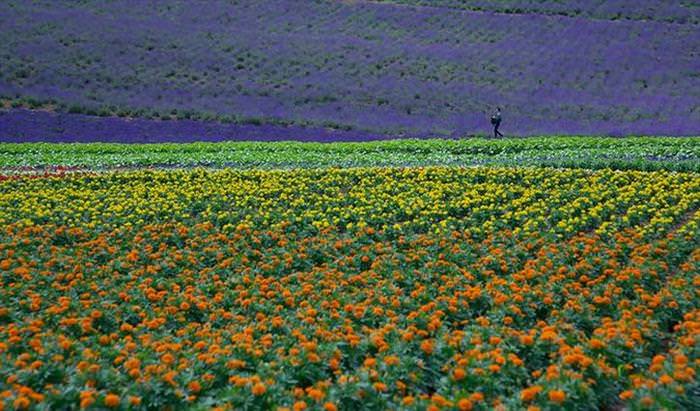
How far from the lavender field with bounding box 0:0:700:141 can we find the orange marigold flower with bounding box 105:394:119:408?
21683mm

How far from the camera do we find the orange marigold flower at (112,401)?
22.0 ft

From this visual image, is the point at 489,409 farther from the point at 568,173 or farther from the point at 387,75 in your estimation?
the point at 387,75

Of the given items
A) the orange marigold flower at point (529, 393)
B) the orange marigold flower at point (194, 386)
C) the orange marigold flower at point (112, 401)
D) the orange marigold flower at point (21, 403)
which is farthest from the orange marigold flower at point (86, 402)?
the orange marigold flower at point (529, 393)

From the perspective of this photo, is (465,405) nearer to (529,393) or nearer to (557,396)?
(529,393)

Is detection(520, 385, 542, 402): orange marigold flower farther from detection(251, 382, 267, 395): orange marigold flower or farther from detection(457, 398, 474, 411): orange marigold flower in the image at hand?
detection(251, 382, 267, 395): orange marigold flower

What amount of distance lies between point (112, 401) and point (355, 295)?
373cm

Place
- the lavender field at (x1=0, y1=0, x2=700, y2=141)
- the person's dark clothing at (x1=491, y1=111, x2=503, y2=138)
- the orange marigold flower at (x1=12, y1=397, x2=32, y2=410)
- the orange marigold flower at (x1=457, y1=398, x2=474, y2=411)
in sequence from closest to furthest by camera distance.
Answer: the orange marigold flower at (x1=12, y1=397, x2=32, y2=410) < the orange marigold flower at (x1=457, y1=398, x2=474, y2=411) < the person's dark clothing at (x1=491, y1=111, x2=503, y2=138) < the lavender field at (x1=0, y1=0, x2=700, y2=141)

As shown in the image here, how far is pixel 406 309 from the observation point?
30.7 ft

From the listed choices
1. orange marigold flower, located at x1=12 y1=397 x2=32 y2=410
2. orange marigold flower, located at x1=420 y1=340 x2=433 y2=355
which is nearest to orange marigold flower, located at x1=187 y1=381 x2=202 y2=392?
orange marigold flower, located at x1=12 y1=397 x2=32 y2=410

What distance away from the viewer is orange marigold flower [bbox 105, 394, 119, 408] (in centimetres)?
670

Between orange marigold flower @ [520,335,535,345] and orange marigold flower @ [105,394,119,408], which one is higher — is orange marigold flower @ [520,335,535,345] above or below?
above

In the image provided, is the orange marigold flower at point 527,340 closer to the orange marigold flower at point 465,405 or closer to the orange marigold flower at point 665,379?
the orange marigold flower at point 665,379

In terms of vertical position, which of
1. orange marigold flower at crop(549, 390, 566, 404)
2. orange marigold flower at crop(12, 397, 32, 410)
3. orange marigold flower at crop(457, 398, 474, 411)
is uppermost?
orange marigold flower at crop(549, 390, 566, 404)

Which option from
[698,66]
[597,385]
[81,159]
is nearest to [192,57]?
[81,159]
